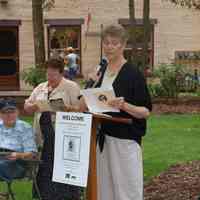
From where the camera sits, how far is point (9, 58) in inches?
1086

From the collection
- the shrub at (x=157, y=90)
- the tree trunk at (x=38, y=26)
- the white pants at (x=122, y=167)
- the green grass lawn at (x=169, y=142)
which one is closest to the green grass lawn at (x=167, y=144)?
the green grass lawn at (x=169, y=142)

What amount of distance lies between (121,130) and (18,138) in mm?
1384

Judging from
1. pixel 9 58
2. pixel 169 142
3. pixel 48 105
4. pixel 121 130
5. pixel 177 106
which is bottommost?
pixel 177 106

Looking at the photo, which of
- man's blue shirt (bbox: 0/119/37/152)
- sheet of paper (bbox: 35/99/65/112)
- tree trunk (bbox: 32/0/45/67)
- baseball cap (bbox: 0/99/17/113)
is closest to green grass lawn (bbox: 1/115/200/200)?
man's blue shirt (bbox: 0/119/37/152)

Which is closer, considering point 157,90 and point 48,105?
A: point 48,105

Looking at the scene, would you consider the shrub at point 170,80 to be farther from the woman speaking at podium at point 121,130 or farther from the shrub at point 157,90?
the woman speaking at podium at point 121,130

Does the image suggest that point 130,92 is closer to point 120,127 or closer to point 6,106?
point 120,127

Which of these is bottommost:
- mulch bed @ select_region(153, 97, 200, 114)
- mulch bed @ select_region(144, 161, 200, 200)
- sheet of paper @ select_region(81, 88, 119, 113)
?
mulch bed @ select_region(153, 97, 200, 114)

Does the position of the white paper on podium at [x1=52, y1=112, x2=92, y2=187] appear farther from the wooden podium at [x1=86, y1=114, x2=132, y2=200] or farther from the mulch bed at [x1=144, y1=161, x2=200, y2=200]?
the mulch bed at [x1=144, y1=161, x2=200, y2=200]

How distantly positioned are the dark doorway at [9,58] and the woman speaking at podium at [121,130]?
21.9 meters

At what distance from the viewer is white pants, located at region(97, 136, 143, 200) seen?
544 centimetres

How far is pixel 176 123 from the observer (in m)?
14.8

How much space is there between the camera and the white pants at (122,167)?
5441 millimetres

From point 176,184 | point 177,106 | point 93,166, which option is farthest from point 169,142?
point 177,106
